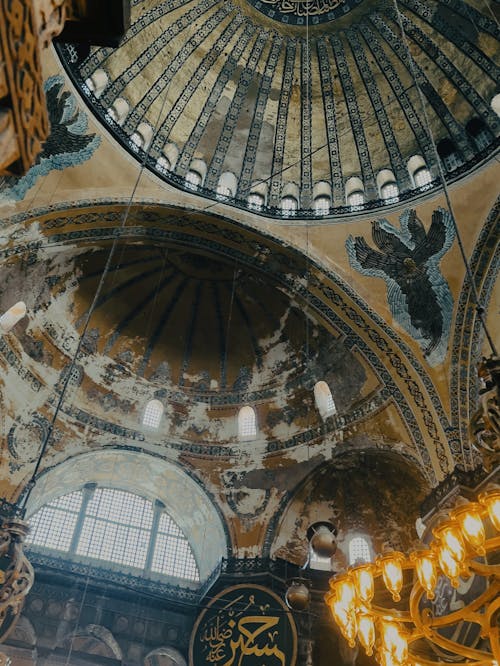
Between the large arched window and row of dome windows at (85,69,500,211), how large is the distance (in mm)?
6931

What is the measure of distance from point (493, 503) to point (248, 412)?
8177mm

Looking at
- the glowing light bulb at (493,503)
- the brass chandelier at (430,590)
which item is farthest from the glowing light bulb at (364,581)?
the glowing light bulb at (493,503)

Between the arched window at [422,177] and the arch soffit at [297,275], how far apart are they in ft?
8.42

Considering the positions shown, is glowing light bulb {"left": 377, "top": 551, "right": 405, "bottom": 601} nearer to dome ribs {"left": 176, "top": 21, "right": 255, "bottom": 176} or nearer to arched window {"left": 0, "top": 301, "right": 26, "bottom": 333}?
arched window {"left": 0, "top": 301, "right": 26, "bottom": 333}

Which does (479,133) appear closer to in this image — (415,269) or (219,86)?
(415,269)

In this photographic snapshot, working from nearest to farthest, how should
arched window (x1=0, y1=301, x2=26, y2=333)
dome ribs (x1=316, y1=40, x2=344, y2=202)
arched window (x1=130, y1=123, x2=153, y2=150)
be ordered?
arched window (x1=0, y1=301, x2=26, y2=333) → arched window (x1=130, y1=123, x2=153, y2=150) → dome ribs (x1=316, y1=40, x2=344, y2=202)

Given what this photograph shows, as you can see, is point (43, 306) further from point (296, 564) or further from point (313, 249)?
point (296, 564)

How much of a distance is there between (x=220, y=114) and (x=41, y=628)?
34.7ft

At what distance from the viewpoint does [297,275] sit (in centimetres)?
1168

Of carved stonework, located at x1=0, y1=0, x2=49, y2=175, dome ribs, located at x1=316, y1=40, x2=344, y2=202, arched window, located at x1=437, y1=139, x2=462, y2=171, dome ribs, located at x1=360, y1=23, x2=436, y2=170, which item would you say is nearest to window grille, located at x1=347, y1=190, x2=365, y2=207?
dome ribs, located at x1=316, y1=40, x2=344, y2=202

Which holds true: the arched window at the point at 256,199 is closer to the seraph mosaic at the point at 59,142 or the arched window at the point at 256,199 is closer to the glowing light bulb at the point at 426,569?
the seraph mosaic at the point at 59,142

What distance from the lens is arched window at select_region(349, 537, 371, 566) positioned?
11.4m

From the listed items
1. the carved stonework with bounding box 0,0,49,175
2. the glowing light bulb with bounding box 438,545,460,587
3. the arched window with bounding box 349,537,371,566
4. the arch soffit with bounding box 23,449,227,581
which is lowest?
the glowing light bulb with bounding box 438,545,460,587

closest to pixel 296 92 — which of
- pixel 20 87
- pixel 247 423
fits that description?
Answer: pixel 247 423
